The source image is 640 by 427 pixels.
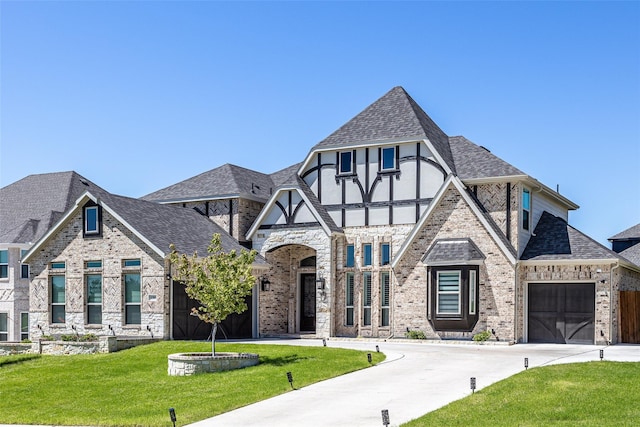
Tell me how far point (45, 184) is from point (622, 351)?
31.0 m

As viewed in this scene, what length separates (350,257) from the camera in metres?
34.2

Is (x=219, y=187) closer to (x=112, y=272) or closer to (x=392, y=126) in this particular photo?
(x=112, y=272)

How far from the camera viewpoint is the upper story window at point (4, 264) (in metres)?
38.0

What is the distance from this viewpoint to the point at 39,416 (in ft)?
60.5

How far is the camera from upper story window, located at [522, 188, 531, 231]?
103 feet

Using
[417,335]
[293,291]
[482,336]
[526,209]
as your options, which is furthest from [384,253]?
[526,209]

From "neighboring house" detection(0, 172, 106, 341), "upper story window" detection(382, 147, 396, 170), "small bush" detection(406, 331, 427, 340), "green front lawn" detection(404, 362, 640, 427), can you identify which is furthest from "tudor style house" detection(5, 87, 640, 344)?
"green front lawn" detection(404, 362, 640, 427)

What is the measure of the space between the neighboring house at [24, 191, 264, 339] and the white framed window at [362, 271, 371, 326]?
4690 millimetres

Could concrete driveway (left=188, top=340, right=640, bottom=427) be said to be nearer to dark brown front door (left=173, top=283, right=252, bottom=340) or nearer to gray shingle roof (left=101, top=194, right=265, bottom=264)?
dark brown front door (left=173, top=283, right=252, bottom=340)

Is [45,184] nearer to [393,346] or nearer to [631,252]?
[393,346]

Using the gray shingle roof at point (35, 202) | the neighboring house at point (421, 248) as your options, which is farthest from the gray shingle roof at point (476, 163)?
the gray shingle roof at point (35, 202)

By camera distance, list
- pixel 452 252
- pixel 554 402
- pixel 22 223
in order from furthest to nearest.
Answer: pixel 22 223 → pixel 452 252 → pixel 554 402

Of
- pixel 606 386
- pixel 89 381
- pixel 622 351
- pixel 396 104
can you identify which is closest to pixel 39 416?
pixel 89 381

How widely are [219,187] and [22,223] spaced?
1059cm
